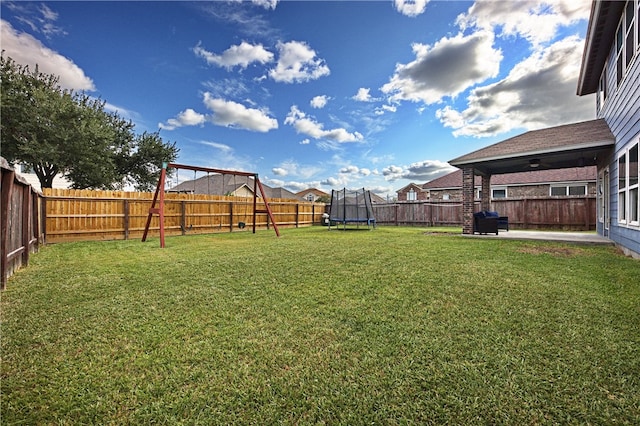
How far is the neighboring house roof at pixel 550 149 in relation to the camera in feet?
23.7

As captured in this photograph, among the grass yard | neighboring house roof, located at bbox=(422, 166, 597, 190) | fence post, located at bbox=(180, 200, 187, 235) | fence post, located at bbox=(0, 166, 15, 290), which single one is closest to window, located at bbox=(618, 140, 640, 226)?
the grass yard

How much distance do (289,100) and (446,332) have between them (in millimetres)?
13067

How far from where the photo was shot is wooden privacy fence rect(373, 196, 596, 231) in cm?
1173

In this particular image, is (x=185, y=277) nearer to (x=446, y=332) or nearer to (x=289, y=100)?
(x=446, y=332)

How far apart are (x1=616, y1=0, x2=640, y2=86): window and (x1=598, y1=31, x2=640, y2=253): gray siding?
0.91 feet

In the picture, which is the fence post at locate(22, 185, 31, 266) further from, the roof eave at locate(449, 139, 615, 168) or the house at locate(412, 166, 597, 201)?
the house at locate(412, 166, 597, 201)

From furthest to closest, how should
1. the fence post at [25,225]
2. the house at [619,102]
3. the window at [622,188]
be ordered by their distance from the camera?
1. the window at [622,188]
2. the house at [619,102]
3. the fence post at [25,225]

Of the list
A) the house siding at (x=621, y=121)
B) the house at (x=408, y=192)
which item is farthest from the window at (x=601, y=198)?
the house at (x=408, y=192)

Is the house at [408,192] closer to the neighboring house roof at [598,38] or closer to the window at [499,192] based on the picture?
the window at [499,192]

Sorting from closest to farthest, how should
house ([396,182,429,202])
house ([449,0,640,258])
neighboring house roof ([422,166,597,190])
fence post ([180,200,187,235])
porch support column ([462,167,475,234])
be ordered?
house ([449,0,640,258]) → porch support column ([462,167,475,234]) → fence post ([180,200,187,235]) → neighboring house roof ([422,166,597,190]) → house ([396,182,429,202])

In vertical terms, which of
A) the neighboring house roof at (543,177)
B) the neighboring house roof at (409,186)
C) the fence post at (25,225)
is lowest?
the fence post at (25,225)

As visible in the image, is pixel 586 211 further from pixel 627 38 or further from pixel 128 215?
pixel 128 215

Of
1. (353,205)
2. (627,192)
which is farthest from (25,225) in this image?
(627,192)

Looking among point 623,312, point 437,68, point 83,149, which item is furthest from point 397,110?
point 83,149
